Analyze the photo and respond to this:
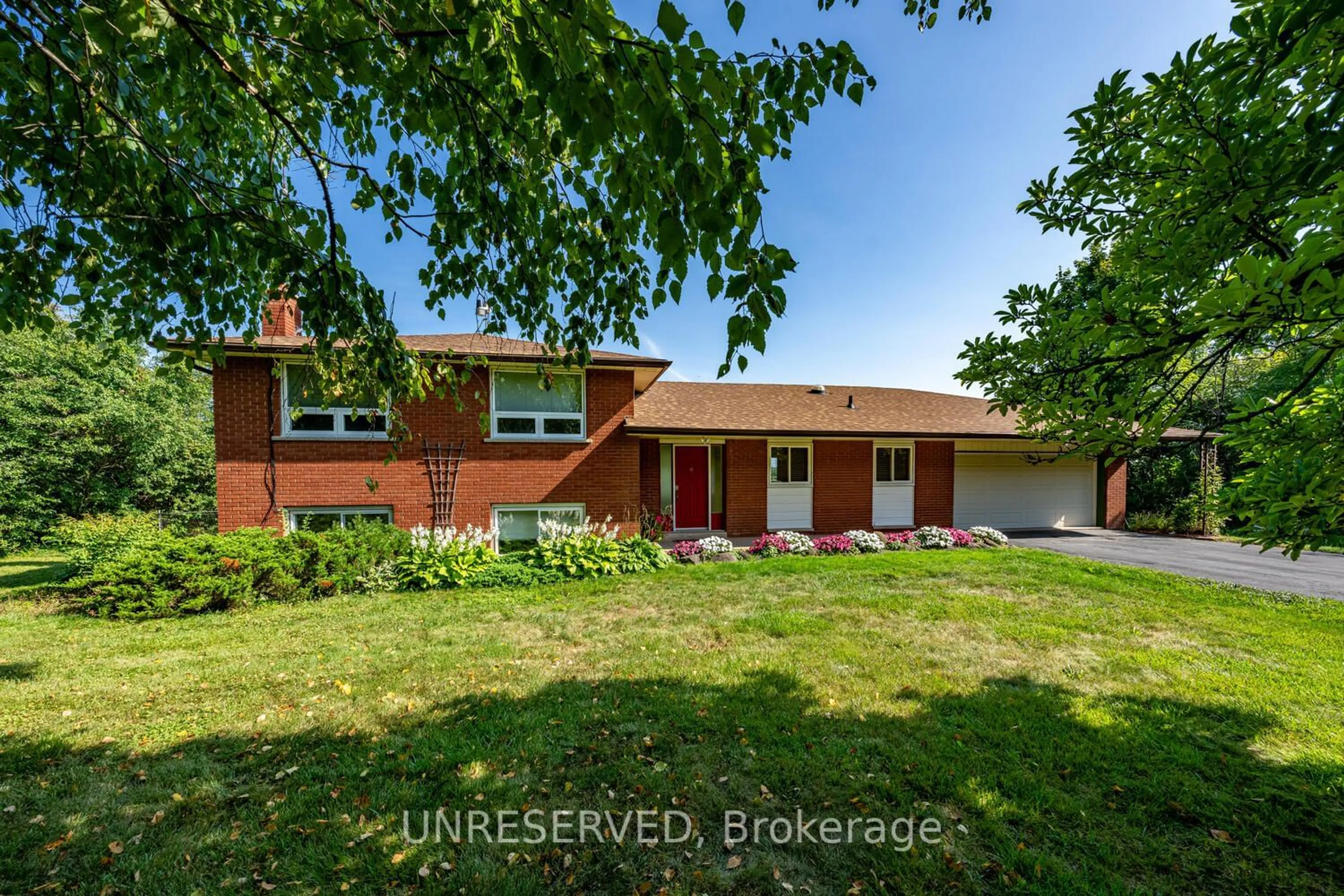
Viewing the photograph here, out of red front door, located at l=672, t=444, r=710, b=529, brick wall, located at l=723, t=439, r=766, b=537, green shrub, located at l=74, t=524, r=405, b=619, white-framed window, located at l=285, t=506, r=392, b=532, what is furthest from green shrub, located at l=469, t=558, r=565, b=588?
brick wall, located at l=723, t=439, r=766, b=537

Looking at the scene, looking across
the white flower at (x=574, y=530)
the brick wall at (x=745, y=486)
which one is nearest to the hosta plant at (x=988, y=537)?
the brick wall at (x=745, y=486)

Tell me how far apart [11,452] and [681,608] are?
21.2 metres

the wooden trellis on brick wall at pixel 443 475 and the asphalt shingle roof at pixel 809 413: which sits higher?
the asphalt shingle roof at pixel 809 413

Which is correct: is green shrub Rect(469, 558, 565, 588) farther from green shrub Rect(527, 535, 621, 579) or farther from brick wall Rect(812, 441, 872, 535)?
brick wall Rect(812, 441, 872, 535)


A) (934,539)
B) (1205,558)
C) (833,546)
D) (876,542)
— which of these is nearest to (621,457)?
(833,546)

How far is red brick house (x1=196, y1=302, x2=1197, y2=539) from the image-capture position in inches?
369

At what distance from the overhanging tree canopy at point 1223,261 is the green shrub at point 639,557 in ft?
22.6

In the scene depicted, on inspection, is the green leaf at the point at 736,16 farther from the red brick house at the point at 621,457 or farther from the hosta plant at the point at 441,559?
the hosta plant at the point at 441,559

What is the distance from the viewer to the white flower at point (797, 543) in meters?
10.9

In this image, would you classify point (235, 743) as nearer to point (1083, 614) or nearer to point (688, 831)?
point (688, 831)

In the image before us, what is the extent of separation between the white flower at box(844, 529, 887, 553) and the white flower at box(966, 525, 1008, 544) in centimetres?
257

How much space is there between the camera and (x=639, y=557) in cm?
952

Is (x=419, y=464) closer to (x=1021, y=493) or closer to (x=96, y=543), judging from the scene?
(x=96, y=543)

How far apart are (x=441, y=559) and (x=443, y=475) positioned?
7.85 ft
